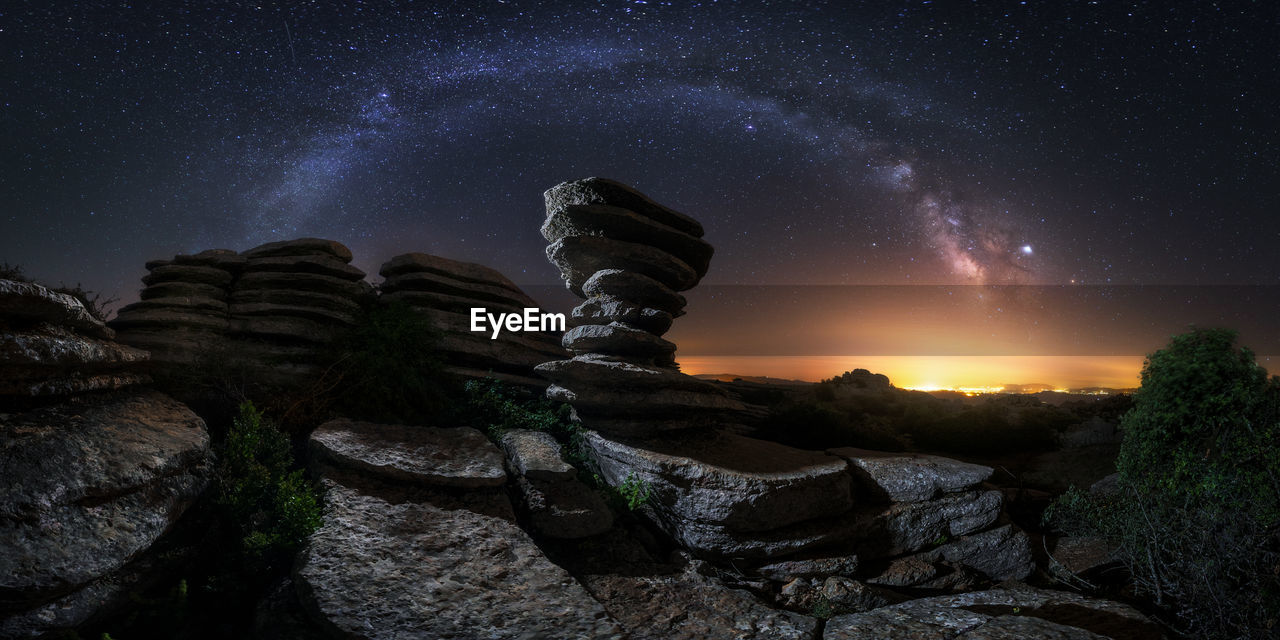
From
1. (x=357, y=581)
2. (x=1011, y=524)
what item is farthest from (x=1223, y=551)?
(x=357, y=581)

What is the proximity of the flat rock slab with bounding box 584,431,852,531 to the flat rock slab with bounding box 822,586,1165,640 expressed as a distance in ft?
6.59

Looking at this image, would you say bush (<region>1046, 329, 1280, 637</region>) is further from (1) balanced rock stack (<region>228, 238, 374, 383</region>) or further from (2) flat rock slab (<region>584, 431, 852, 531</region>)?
(1) balanced rock stack (<region>228, 238, 374, 383</region>)

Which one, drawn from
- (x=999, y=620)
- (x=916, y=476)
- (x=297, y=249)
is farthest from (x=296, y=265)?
(x=999, y=620)

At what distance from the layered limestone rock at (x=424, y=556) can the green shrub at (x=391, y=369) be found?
1.56m

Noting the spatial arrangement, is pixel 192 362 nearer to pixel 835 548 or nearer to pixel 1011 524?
pixel 835 548

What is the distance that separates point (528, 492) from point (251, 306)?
8.10 meters

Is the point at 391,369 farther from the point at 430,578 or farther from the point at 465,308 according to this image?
the point at 430,578

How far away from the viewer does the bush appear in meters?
6.01

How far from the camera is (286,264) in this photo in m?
12.0

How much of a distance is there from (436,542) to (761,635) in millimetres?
3793

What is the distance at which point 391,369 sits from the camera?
34.2 feet

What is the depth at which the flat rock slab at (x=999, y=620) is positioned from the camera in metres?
5.51

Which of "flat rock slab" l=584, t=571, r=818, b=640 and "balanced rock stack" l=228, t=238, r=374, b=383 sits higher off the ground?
"balanced rock stack" l=228, t=238, r=374, b=383

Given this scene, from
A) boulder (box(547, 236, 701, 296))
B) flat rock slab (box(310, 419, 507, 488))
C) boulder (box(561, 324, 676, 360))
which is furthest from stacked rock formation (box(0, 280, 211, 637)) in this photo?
boulder (box(547, 236, 701, 296))
